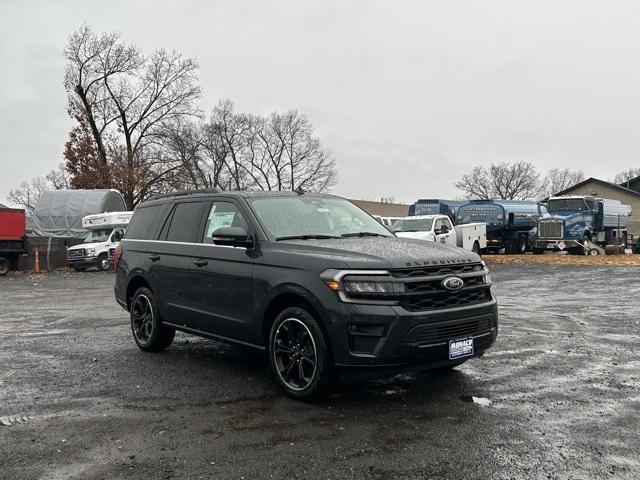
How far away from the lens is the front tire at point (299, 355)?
4.74m

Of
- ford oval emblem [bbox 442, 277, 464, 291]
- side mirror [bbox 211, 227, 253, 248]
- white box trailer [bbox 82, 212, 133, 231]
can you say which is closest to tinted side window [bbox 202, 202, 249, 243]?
side mirror [bbox 211, 227, 253, 248]

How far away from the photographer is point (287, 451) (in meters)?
3.93

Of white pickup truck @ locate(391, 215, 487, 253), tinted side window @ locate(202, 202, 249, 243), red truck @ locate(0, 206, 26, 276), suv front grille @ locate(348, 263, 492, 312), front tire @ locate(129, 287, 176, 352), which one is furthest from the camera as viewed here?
red truck @ locate(0, 206, 26, 276)

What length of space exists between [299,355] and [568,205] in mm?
29214

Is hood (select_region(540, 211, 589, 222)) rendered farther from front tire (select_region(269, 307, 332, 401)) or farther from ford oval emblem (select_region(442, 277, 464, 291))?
front tire (select_region(269, 307, 332, 401))

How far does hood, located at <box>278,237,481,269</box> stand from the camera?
185 inches

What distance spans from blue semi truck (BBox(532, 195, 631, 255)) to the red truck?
24734 millimetres

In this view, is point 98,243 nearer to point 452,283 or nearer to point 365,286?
point 365,286

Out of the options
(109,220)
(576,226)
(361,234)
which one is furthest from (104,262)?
(576,226)

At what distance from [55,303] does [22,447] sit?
33.0 ft

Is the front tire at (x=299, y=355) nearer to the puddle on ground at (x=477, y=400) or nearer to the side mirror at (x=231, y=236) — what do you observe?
the side mirror at (x=231, y=236)

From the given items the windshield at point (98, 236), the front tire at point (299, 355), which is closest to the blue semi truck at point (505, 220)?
the windshield at point (98, 236)

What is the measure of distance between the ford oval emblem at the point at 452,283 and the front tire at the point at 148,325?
12.2 ft

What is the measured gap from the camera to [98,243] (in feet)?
83.4
